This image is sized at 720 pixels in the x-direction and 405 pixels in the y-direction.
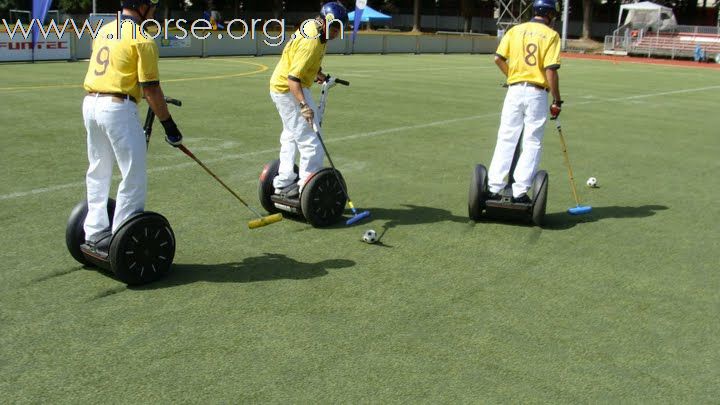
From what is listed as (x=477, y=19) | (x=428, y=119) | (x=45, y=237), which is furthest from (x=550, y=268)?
(x=477, y=19)

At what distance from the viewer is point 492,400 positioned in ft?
13.3

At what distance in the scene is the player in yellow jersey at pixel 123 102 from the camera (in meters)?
5.11

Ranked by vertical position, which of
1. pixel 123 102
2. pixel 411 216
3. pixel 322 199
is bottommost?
pixel 411 216

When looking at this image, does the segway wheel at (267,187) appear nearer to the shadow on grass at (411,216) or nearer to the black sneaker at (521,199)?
the shadow on grass at (411,216)

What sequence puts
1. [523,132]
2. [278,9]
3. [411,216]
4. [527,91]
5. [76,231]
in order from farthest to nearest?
1. [278,9]
2. [411,216]
3. [523,132]
4. [527,91]
5. [76,231]

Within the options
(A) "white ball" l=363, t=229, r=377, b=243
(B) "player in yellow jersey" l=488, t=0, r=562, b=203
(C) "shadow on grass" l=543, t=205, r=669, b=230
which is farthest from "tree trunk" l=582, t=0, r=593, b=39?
(A) "white ball" l=363, t=229, r=377, b=243

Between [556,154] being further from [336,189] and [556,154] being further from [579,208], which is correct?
[336,189]

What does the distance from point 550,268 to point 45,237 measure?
4403 millimetres

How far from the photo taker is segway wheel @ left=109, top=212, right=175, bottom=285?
17.5 feet

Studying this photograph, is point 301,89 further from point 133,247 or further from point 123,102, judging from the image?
point 133,247

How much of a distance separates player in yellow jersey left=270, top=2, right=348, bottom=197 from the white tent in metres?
49.0

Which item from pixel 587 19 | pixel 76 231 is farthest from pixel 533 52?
pixel 587 19

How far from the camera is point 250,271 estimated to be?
19.6ft

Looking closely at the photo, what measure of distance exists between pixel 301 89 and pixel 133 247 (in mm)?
2321
